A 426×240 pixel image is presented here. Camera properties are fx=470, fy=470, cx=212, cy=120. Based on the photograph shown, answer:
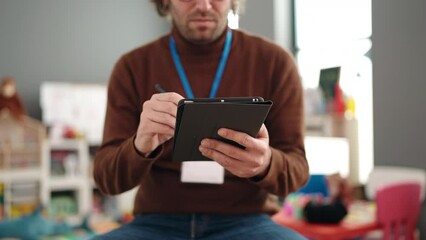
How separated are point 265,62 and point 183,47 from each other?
0.71ft

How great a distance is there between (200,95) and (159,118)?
302 mm

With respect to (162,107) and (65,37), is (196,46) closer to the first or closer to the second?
(162,107)

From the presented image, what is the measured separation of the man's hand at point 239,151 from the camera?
85 cm

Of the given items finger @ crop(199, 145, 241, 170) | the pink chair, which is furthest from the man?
the pink chair

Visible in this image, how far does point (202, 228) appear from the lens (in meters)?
1.08

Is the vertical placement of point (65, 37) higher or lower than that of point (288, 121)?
higher

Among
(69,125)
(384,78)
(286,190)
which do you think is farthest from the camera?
(69,125)

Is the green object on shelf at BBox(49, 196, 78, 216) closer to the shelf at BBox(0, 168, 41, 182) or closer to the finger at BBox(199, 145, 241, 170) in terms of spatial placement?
the shelf at BBox(0, 168, 41, 182)

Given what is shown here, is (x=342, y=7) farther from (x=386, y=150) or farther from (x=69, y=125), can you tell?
(x=69, y=125)

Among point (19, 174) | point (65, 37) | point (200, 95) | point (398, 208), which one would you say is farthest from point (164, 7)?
point (65, 37)

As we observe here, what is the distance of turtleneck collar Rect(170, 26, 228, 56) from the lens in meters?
1.22

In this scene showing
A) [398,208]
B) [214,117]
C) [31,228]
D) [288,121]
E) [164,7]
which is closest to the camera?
[214,117]

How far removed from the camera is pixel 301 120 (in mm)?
1174

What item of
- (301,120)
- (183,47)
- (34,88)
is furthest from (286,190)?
(34,88)
